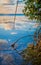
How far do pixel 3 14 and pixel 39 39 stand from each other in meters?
0.61

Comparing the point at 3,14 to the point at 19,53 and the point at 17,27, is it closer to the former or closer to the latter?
the point at 17,27

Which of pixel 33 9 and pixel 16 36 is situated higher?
pixel 33 9

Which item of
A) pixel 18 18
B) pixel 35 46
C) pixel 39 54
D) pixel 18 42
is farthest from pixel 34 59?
pixel 18 18

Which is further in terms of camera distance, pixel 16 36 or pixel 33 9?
pixel 16 36

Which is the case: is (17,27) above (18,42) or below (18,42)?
above

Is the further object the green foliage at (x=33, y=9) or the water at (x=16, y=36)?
the water at (x=16, y=36)

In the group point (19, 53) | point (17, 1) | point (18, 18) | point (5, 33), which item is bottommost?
point (19, 53)

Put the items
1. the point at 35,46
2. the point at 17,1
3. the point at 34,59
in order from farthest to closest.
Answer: the point at 17,1, the point at 35,46, the point at 34,59

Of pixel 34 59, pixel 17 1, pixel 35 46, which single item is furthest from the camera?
pixel 17 1

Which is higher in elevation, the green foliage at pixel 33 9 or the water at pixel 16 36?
the green foliage at pixel 33 9

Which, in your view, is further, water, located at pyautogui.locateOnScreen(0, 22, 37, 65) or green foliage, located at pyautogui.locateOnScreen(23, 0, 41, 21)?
water, located at pyautogui.locateOnScreen(0, 22, 37, 65)

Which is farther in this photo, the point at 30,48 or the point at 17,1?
the point at 17,1

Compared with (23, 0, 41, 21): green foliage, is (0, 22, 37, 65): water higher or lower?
lower

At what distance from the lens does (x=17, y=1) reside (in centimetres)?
247
